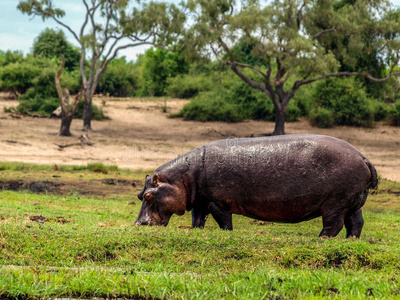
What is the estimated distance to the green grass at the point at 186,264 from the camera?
145 inches

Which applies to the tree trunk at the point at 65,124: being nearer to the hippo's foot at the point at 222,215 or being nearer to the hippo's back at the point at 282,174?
the hippo's back at the point at 282,174

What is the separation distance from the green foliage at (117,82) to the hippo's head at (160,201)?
31.0m

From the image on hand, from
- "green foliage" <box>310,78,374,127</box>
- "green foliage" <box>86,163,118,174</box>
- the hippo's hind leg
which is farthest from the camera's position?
"green foliage" <box>310,78,374,127</box>

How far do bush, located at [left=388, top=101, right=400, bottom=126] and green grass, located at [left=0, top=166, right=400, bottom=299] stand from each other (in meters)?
21.7

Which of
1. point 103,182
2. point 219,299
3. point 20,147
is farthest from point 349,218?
point 20,147

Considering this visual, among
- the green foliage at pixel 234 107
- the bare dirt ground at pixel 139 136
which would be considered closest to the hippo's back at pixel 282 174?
the bare dirt ground at pixel 139 136

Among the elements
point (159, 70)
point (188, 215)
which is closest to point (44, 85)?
point (159, 70)

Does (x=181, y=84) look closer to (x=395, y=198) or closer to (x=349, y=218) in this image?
(x=395, y=198)

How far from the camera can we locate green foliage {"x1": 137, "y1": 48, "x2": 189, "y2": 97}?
4056 centimetres

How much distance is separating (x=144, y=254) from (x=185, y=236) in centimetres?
64

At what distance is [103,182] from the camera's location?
43.9 feet

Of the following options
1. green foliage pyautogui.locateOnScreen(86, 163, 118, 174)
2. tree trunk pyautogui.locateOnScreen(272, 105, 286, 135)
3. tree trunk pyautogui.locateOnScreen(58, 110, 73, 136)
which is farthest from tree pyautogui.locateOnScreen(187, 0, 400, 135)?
green foliage pyautogui.locateOnScreen(86, 163, 118, 174)

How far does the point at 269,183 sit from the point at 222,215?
811 mm

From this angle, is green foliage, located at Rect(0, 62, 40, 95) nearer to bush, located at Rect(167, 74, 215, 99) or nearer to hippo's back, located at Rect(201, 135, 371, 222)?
bush, located at Rect(167, 74, 215, 99)
